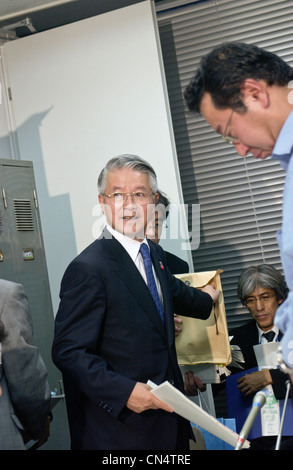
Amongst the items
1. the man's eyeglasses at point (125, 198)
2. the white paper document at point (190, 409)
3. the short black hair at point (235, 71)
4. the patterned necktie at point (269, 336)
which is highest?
the short black hair at point (235, 71)

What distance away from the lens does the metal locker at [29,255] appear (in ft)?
14.3

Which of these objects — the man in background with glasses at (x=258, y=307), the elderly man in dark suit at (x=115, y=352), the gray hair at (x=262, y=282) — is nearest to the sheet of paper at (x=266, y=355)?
the man in background with glasses at (x=258, y=307)

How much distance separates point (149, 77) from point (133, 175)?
81.5 inches

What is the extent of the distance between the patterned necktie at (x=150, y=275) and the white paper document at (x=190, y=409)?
1.75ft

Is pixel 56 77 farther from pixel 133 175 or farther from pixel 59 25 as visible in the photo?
Result: pixel 133 175

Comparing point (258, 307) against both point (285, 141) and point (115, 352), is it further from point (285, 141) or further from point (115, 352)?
point (285, 141)

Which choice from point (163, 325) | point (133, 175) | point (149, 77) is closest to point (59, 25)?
point (149, 77)

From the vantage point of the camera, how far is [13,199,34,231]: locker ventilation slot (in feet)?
14.5

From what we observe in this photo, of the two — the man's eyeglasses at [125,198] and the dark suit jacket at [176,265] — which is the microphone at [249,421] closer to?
the man's eyeglasses at [125,198]

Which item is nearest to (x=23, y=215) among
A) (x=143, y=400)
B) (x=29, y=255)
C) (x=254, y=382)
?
A: (x=29, y=255)

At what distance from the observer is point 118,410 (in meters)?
2.61

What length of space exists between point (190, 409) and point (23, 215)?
2.46 meters

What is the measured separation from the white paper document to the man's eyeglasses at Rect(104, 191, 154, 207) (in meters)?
0.93

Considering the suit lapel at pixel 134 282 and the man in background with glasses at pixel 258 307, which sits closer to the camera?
the suit lapel at pixel 134 282
